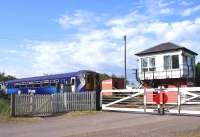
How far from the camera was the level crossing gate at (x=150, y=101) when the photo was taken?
2173 centimetres

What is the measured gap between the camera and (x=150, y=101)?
2595 centimetres

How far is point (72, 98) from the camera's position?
26.1 metres

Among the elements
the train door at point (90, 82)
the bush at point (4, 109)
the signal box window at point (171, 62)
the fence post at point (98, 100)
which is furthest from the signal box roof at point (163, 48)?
the bush at point (4, 109)

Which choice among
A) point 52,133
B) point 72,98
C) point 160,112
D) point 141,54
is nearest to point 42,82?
point 141,54

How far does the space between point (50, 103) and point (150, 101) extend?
6.35 metres

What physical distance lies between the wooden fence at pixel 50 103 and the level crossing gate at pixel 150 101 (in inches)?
42.9

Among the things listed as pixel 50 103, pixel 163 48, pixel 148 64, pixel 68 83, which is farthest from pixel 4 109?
pixel 163 48

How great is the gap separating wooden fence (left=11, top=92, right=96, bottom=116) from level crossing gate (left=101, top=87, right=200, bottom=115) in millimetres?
1091

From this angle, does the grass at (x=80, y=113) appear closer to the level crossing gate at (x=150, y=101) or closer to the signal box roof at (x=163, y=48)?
the level crossing gate at (x=150, y=101)

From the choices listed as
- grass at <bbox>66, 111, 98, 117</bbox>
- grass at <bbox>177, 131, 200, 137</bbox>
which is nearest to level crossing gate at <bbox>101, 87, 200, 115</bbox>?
grass at <bbox>66, 111, 98, 117</bbox>

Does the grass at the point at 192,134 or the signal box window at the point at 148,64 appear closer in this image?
the grass at the point at 192,134

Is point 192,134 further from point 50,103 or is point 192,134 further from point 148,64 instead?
point 148,64

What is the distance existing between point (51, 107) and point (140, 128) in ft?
33.8

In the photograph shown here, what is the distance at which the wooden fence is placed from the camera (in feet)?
73.1
